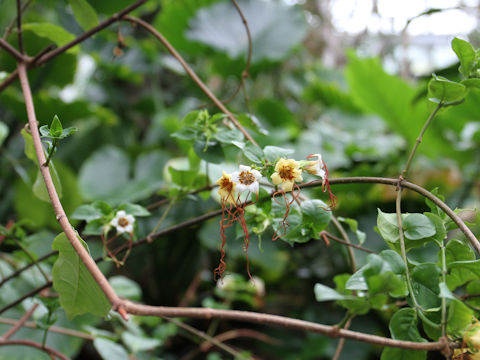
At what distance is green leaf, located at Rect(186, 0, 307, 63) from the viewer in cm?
154

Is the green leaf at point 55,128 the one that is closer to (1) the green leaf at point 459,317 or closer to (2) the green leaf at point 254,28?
(1) the green leaf at point 459,317

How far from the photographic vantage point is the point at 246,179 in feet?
0.90

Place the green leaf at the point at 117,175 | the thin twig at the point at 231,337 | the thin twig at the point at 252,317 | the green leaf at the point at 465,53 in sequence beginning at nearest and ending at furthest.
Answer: the thin twig at the point at 252,317, the green leaf at the point at 465,53, the thin twig at the point at 231,337, the green leaf at the point at 117,175

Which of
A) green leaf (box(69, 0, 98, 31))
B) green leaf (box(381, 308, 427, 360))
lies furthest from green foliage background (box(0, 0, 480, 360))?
green leaf (box(381, 308, 427, 360))

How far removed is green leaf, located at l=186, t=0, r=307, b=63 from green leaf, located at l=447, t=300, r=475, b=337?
1371 mm

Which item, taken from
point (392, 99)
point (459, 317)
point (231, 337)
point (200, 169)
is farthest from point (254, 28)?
point (459, 317)

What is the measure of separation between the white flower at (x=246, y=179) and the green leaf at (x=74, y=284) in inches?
4.2

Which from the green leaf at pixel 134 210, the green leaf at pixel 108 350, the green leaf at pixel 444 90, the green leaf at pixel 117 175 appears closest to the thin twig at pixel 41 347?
the green leaf at pixel 108 350

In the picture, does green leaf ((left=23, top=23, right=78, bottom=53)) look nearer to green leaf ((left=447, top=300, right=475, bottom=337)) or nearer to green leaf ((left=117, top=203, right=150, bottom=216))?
green leaf ((left=117, top=203, right=150, bottom=216))

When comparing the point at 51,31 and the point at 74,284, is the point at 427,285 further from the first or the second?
the point at 51,31

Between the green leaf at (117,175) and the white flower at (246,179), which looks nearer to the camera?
the white flower at (246,179)

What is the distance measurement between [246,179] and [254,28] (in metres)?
1.57

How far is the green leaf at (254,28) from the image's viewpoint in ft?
5.07

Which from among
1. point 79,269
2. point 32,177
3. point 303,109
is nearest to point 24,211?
point 32,177
